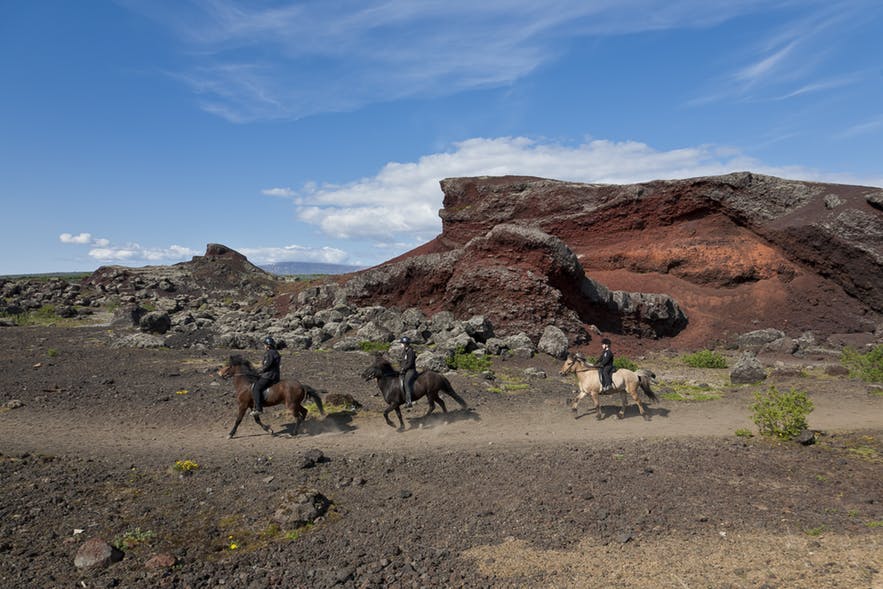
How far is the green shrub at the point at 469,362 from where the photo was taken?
21984 millimetres

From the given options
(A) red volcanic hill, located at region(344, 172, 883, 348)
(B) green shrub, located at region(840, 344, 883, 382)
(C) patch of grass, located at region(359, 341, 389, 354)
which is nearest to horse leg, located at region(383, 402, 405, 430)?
(C) patch of grass, located at region(359, 341, 389, 354)

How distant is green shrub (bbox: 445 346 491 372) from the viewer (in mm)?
21984

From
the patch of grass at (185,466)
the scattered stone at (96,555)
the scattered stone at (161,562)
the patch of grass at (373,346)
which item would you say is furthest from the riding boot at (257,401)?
the patch of grass at (373,346)

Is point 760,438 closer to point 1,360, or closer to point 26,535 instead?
point 26,535

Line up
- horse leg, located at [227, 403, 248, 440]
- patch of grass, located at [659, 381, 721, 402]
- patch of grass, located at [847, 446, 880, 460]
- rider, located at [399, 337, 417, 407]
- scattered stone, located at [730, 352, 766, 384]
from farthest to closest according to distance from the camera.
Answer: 1. scattered stone, located at [730, 352, 766, 384]
2. patch of grass, located at [659, 381, 721, 402]
3. rider, located at [399, 337, 417, 407]
4. horse leg, located at [227, 403, 248, 440]
5. patch of grass, located at [847, 446, 880, 460]

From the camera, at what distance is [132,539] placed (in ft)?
25.9

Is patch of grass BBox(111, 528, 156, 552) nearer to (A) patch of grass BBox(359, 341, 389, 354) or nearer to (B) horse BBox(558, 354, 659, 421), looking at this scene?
(B) horse BBox(558, 354, 659, 421)

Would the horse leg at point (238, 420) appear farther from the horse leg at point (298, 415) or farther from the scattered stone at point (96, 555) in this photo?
the scattered stone at point (96, 555)

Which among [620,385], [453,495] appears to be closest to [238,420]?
[453,495]

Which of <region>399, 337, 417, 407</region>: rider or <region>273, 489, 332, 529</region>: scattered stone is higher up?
<region>399, 337, 417, 407</region>: rider

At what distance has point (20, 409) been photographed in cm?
1612

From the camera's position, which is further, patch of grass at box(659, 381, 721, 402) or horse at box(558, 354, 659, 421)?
patch of grass at box(659, 381, 721, 402)

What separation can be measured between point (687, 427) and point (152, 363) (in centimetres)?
2075

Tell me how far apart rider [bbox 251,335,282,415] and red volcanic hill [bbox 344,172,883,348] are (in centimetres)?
1501
